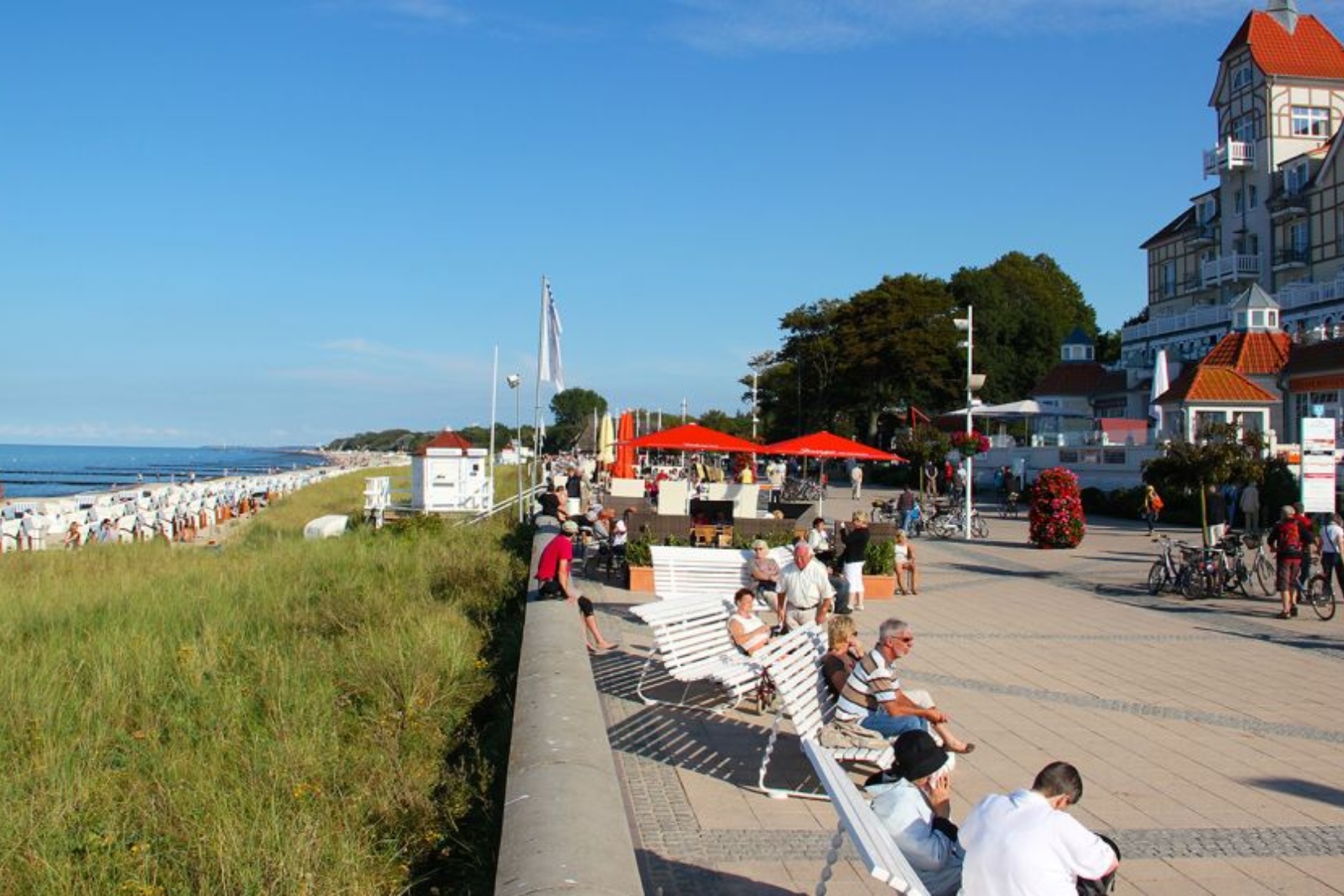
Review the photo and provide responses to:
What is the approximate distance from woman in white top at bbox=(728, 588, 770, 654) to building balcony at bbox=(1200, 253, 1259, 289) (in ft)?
175

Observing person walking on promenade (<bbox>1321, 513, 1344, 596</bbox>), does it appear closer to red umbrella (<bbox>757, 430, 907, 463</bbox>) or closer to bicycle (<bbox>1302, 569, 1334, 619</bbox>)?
bicycle (<bbox>1302, 569, 1334, 619</bbox>)

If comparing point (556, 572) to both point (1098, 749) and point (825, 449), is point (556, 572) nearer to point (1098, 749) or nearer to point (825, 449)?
point (1098, 749)

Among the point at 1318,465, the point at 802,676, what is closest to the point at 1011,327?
the point at 1318,465

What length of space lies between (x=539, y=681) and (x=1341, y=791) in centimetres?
456

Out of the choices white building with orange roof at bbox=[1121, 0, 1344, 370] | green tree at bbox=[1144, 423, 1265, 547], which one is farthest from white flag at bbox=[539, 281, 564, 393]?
white building with orange roof at bbox=[1121, 0, 1344, 370]

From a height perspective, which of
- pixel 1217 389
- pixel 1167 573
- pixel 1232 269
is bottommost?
pixel 1167 573

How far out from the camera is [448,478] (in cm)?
3039

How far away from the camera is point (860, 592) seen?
15102 millimetres

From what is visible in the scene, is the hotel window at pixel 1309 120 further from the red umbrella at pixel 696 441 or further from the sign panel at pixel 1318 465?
the sign panel at pixel 1318 465

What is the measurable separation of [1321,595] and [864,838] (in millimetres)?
13731

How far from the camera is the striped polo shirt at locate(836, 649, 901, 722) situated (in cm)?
708

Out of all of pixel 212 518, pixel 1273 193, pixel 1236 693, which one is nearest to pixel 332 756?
pixel 1236 693

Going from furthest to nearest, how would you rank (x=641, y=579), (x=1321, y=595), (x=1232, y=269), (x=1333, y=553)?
(x=1232, y=269) < (x=641, y=579) < (x=1333, y=553) < (x=1321, y=595)

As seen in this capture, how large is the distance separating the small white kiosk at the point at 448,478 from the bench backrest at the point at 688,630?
2077cm
